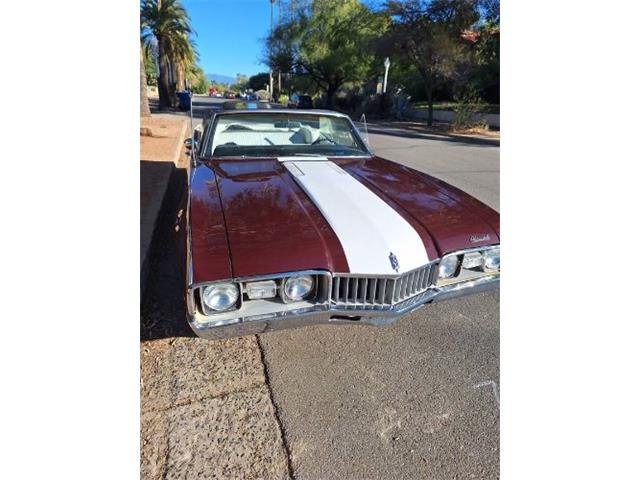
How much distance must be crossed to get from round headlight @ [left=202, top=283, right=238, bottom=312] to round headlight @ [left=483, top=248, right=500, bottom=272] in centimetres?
145

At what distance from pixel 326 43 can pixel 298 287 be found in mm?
33074

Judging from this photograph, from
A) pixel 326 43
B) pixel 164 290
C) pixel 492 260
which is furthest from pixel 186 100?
pixel 326 43

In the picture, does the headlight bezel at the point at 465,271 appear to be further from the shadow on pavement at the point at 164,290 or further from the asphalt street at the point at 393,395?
the shadow on pavement at the point at 164,290

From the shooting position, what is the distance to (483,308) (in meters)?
2.90

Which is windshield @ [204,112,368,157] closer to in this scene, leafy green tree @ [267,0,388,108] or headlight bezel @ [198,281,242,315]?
headlight bezel @ [198,281,242,315]

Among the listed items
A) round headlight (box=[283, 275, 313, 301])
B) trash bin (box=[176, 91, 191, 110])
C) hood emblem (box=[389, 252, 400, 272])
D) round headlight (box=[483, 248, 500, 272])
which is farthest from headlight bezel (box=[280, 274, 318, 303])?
trash bin (box=[176, 91, 191, 110])

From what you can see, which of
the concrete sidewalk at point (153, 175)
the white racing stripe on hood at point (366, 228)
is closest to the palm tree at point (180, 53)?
Answer: the concrete sidewalk at point (153, 175)

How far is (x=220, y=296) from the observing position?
174cm

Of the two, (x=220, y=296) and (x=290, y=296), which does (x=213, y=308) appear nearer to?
(x=220, y=296)

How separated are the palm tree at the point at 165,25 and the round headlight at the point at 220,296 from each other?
22498 mm

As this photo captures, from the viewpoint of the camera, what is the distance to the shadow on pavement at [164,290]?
8.25ft

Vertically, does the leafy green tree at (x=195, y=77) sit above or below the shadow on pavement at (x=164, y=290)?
above

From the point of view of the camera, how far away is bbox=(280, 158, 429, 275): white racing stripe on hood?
1.85 meters

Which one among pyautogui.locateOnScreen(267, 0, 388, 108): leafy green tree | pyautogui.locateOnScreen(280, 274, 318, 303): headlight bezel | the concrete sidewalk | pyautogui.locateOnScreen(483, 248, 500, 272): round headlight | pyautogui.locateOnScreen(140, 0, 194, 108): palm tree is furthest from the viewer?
pyautogui.locateOnScreen(267, 0, 388, 108): leafy green tree
